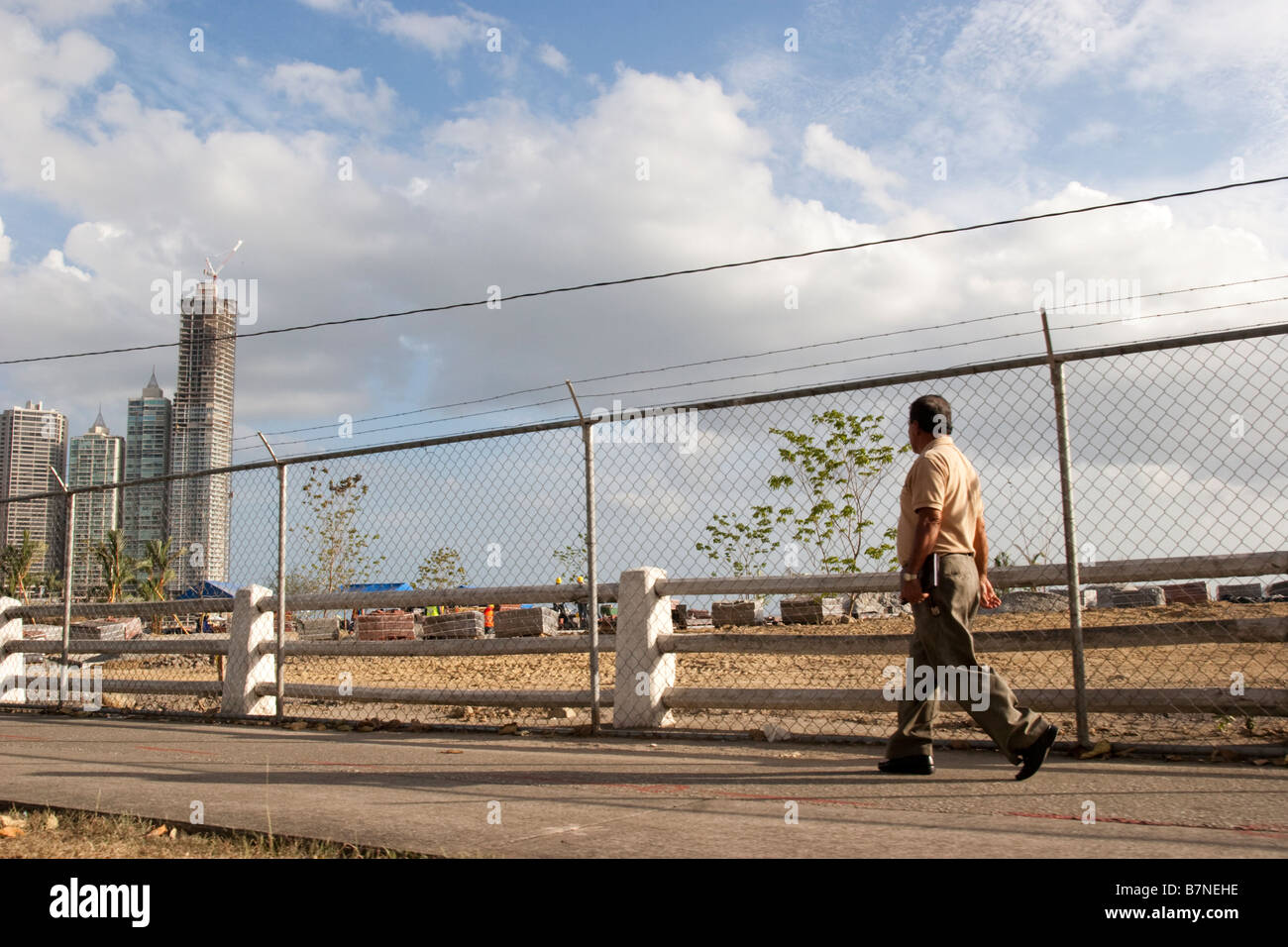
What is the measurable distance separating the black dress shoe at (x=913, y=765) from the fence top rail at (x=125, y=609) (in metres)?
6.61

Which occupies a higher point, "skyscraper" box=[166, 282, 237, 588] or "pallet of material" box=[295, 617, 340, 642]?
"skyscraper" box=[166, 282, 237, 588]

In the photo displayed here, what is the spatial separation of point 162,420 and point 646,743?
96.6 m

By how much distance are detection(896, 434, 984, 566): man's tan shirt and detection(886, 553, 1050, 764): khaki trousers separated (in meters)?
0.11

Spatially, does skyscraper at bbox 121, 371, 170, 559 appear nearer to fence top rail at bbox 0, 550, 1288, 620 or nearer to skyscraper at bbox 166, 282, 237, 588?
skyscraper at bbox 166, 282, 237, 588

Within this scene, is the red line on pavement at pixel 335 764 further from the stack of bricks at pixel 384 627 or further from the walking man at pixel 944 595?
the stack of bricks at pixel 384 627

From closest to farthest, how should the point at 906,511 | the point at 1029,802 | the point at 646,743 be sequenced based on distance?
the point at 1029,802
the point at 906,511
the point at 646,743

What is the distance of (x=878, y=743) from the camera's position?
6004mm

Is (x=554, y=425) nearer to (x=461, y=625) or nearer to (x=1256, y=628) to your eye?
(x=1256, y=628)

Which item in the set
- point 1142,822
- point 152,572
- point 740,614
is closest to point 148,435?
point 152,572

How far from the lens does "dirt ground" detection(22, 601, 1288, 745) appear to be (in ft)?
22.2

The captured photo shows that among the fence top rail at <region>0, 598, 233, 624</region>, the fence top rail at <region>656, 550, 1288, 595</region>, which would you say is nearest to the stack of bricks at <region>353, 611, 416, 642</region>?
the fence top rail at <region>0, 598, 233, 624</region>

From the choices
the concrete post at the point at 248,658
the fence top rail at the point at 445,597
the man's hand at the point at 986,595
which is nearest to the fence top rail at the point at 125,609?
the concrete post at the point at 248,658
